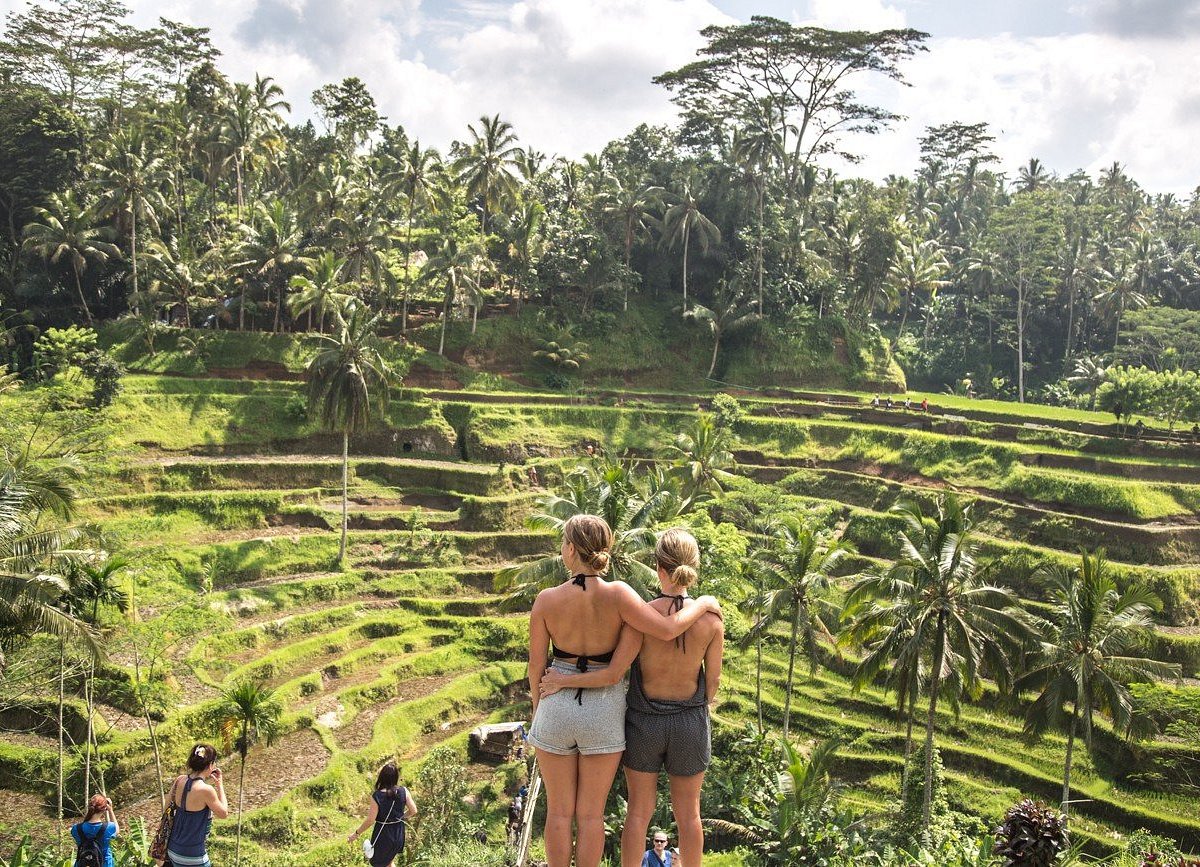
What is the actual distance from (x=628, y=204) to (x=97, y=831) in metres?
58.1

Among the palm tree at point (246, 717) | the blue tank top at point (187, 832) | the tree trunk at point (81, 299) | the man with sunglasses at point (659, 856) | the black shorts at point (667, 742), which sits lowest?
the palm tree at point (246, 717)

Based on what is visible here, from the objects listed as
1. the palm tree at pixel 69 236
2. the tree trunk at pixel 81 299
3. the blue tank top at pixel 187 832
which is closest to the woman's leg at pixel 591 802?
the blue tank top at pixel 187 832

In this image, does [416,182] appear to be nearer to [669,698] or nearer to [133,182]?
[133,182]

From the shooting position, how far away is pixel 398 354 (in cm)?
5484

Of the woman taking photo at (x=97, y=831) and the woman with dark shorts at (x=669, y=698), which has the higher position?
the woman with dark shorts at (x=669, y=698)

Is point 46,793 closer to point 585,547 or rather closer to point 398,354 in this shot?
point 585,547

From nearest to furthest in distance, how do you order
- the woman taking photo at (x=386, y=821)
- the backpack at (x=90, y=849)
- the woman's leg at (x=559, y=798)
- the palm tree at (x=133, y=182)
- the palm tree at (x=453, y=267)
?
the woman's leg at (x=559, y=798), the woman taking photo at (x=386, y=821), the backpack at (x=90, y=849), the palm tree at (x=133, y=182), the palm tree at (x=453, y=267)

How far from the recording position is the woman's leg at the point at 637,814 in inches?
258

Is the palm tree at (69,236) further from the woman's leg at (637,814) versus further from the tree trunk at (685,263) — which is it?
the woman's leg at (637,814)

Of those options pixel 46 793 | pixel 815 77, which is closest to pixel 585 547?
pixel 46 793

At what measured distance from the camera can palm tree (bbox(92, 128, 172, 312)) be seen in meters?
48.5

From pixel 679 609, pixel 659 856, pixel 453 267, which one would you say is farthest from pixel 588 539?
pixel 453 267

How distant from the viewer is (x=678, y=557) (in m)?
6.50

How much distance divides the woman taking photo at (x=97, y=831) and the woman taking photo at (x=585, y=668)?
6.10m
